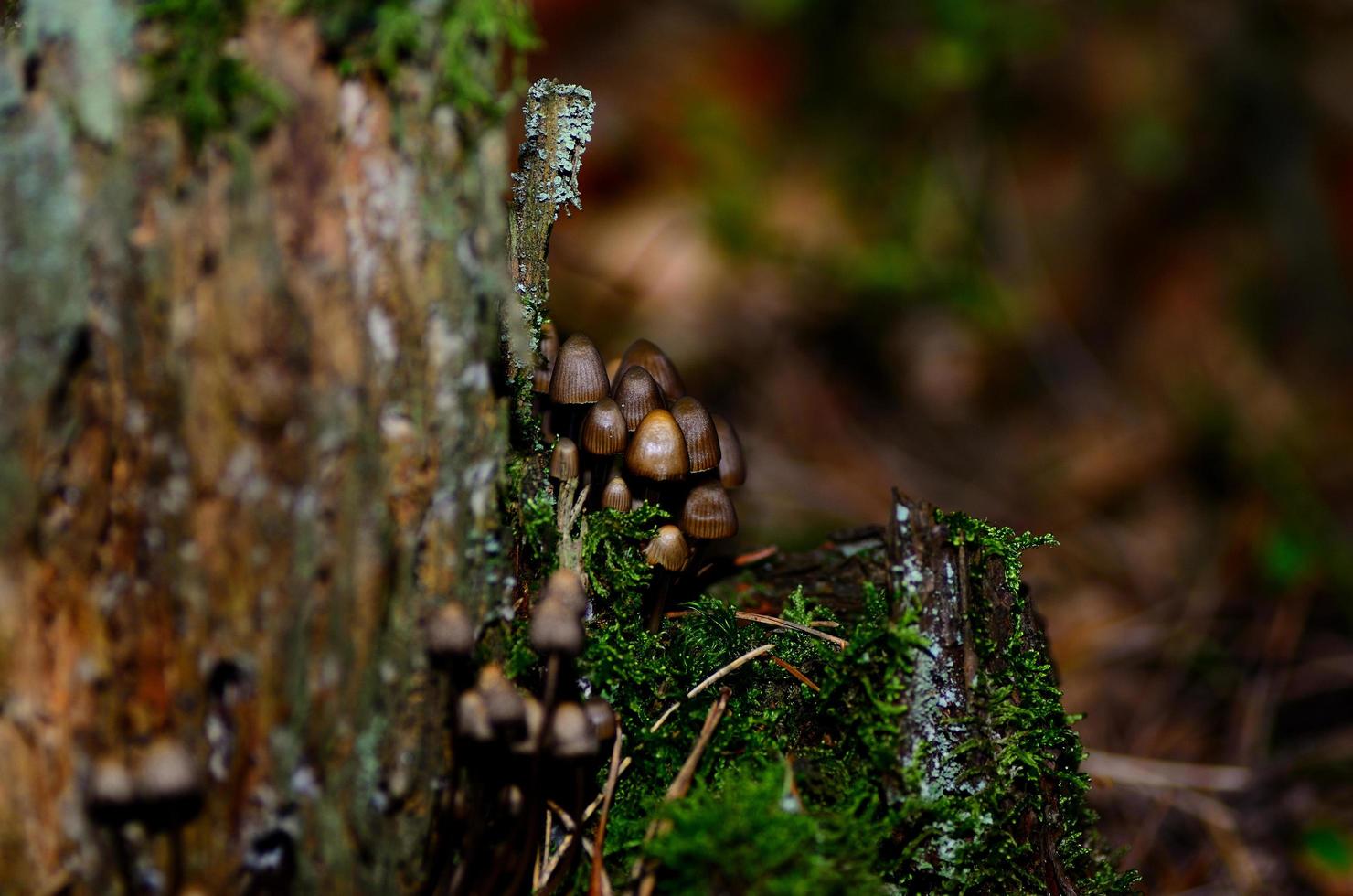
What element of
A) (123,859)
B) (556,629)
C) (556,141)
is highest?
(556,141)

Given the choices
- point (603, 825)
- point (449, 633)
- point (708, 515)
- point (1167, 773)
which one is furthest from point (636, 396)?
point (1167, 773)

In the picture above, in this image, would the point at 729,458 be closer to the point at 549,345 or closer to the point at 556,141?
the point at 549,345

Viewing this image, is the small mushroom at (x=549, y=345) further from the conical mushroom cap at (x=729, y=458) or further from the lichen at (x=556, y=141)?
the conical mushroom cap at (x=729, y=458)

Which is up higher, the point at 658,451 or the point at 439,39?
the point at 439,39

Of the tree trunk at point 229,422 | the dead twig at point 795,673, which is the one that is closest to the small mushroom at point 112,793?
the tree trunk at point 229,422

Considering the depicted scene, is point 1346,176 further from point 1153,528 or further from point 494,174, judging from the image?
point 494,174

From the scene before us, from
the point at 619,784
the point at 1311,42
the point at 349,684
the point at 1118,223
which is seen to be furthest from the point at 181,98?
the point at 1311,42
